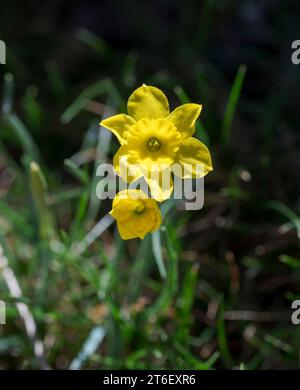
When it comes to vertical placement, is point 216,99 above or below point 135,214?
above

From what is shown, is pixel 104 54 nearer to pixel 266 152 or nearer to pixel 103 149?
pixel 103 149

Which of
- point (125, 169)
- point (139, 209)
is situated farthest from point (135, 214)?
point (125, 169)

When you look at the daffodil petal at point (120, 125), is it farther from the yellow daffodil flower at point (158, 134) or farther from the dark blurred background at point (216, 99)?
the dark blurred background at point (216, 99)

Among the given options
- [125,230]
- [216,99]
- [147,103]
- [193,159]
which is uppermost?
[216,99]

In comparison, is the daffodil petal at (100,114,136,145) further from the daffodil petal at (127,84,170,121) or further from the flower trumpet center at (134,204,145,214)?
the flower trumpet center at (134,204,145,214)

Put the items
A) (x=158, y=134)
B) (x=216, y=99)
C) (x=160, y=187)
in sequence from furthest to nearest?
1. (x=216, y=99)
2. (x=158, y=134)
3. (x=160, y=187)

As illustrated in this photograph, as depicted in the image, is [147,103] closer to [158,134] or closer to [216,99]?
[158,134]

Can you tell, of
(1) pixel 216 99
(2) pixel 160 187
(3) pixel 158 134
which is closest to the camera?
(2) pixel 160 187
